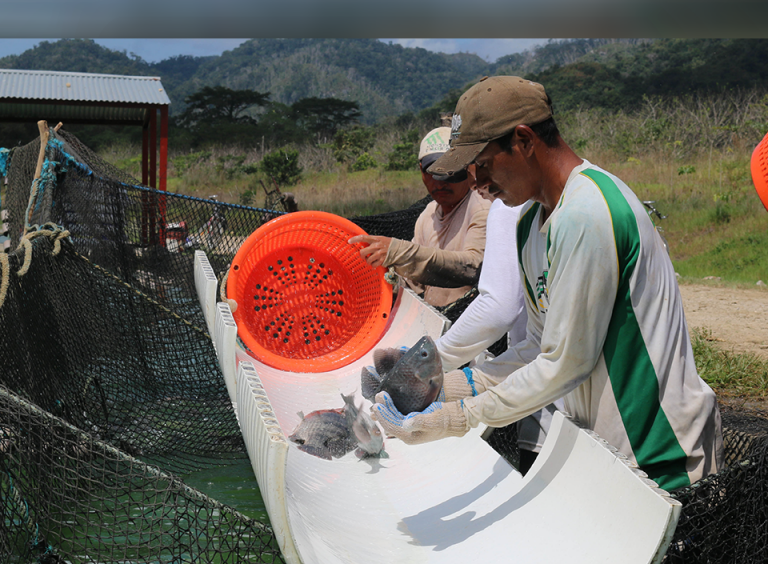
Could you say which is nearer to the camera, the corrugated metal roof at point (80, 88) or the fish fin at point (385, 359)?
the fish fin at point (385, 359)

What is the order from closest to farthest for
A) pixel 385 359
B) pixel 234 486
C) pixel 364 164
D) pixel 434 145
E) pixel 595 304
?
1. pixel 595 304
2. pixel 385 359
3. pixel 434 145
4. pixel 234 486
5. pixel 364 164

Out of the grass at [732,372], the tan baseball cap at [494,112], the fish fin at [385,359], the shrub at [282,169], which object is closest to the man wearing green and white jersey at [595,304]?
the tan baseball cap at [494,112]

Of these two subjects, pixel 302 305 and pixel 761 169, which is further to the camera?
pixel 302 305

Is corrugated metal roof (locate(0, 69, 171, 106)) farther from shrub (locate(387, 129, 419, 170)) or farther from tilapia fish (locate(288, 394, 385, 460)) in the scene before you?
shrub (locate(387, 129, 419, 170))

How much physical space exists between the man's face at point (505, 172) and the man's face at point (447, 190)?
170 centimetres

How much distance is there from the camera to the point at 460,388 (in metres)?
2.55

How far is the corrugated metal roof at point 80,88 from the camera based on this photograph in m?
11.3

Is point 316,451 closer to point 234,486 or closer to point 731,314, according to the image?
point 234,486

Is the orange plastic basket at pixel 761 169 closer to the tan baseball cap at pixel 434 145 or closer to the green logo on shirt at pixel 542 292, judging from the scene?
the green logo on shirt at pixel 542 292

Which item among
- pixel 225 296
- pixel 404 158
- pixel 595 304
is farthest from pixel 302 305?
pixel 404 158

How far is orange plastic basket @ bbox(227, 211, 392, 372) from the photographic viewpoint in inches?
160

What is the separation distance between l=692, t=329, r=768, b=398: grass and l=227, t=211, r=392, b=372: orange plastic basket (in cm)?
271

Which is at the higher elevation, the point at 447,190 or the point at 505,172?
the point at 505,172

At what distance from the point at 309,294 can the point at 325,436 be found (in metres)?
1.27
